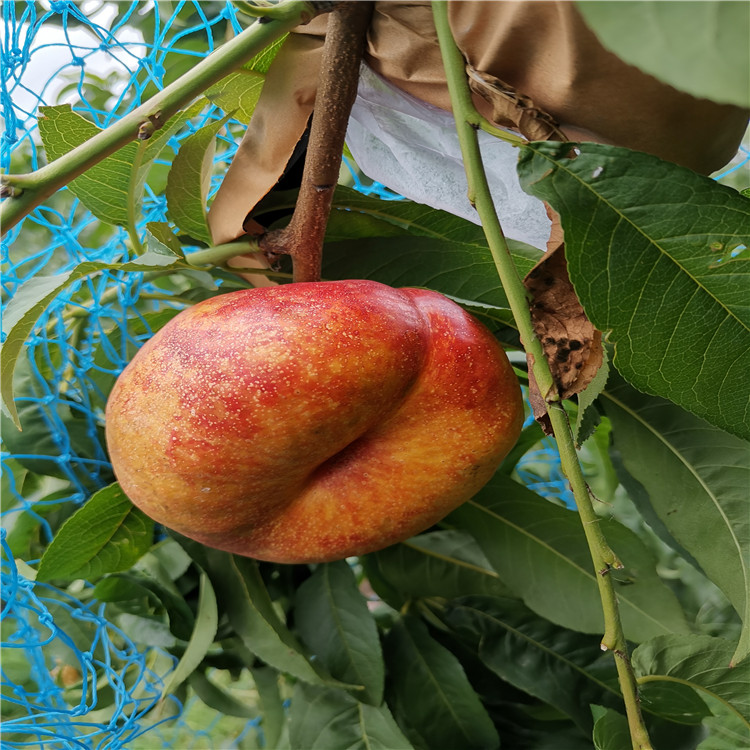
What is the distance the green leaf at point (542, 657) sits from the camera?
63 centimetres

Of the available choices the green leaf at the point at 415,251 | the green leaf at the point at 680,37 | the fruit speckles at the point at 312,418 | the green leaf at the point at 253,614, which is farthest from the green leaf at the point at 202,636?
the green leaf at the point at 680,37

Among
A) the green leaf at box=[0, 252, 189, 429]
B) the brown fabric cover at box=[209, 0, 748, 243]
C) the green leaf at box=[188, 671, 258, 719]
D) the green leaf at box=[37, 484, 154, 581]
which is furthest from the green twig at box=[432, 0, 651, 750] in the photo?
the green leaf at box=[188, 671, 258, 719]

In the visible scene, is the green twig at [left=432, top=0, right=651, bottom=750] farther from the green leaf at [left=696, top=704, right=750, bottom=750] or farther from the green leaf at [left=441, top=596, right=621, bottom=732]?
the green leaf at [left=696, top=704, right=750, bottom=750]

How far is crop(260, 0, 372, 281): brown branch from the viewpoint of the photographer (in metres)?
0.42

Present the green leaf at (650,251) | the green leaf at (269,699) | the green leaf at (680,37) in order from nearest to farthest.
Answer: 1. the green leaf at (680,37)
2. the green leaf at (650,251)
3. the green leaf at (269,699)

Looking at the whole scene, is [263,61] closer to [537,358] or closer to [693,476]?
[537,358]

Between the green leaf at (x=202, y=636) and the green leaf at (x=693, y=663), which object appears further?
the green leaf at (x=202, y=636)

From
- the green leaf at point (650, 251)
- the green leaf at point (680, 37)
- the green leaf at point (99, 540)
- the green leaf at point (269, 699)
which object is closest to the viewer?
the green leaf at point (680, 37)

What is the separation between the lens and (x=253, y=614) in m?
0.58

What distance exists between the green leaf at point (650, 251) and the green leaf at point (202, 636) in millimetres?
383

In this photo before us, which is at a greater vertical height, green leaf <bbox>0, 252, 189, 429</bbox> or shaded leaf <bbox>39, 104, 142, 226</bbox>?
shaded leaf <bbox>39, 104, 142, 226</bbox>

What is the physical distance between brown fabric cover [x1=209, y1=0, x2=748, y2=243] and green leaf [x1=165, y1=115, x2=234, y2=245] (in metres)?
0.12

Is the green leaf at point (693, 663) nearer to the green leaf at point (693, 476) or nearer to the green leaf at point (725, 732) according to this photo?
the green leaf at point (693, 476)

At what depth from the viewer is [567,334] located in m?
0.38
